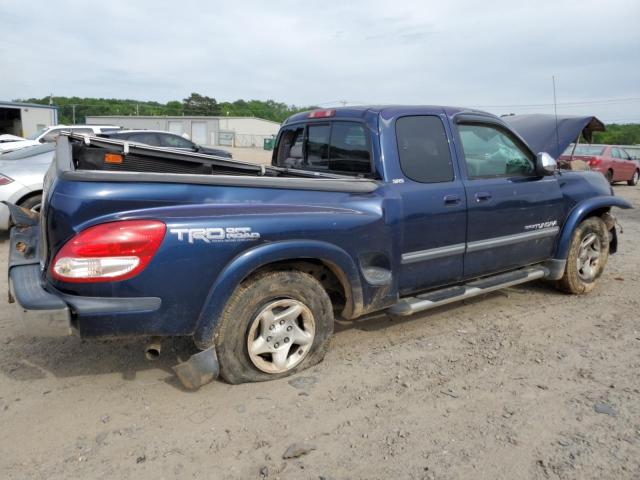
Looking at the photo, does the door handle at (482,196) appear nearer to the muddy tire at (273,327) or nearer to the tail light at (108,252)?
A: the muddy tire at (273,327)

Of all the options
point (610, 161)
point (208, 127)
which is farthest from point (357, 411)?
point (208, 127)

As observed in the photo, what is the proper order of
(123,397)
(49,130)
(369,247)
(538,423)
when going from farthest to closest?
(49,130) → (369,247) → (123,397) → (538,423)

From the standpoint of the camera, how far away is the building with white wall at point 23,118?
115 feet

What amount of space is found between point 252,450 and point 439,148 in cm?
261

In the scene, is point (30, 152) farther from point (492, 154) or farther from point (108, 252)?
point (492, 154)

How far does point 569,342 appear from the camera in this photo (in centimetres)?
405

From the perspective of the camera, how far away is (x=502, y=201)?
4.25 metres

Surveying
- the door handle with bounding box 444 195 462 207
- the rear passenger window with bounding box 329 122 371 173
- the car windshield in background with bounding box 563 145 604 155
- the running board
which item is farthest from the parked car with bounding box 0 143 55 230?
the car windshield in background with bounding box 563 145 604 155

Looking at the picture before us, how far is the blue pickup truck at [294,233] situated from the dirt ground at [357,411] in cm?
33

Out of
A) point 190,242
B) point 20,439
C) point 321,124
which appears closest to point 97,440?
point 20,439

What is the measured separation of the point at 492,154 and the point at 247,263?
2532mm

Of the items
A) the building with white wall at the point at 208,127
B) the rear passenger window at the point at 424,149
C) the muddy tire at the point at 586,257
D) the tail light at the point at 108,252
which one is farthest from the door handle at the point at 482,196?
the building with white wall at the point at 208,127

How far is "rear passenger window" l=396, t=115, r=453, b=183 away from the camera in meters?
3.81

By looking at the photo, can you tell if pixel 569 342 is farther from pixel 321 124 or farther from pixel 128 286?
pixel 128 286
